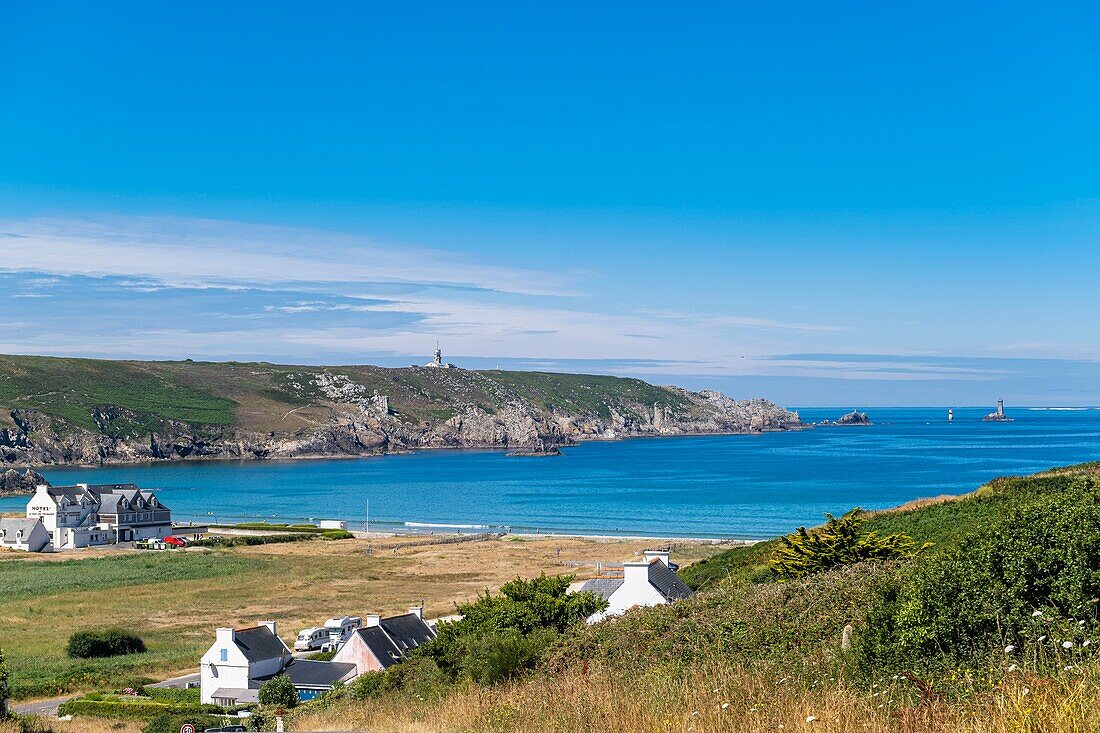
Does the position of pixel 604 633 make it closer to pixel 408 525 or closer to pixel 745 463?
pixel 408 525

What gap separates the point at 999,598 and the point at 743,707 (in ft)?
→ 11.7

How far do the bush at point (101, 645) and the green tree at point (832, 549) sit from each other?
994 inches

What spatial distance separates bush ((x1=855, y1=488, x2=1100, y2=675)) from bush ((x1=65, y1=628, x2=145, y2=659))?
104 feet

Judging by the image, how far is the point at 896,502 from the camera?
9288cm

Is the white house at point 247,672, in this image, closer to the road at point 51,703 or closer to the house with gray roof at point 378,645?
the house with gray roof at point 378,645

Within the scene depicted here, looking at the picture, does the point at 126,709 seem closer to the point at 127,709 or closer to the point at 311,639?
the point at 127,709

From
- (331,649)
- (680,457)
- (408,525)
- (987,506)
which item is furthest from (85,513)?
(680,457)

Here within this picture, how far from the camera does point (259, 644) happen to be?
96.3 ft

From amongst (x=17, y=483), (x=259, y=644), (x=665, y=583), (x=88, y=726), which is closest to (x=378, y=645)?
(x=259, y=644)

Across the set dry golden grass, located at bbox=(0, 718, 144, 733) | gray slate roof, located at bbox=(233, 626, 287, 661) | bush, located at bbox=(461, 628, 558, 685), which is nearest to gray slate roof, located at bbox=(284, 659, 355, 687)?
gray slate roof, located at bbox=(233, 626, 287, 661)

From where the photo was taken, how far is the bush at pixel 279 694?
25641 millimetres

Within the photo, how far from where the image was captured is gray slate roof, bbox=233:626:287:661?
1120 inches

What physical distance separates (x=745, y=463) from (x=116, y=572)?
12218cm

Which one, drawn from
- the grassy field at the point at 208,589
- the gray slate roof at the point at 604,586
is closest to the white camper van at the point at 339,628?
the grassy field at the point at 208,589
